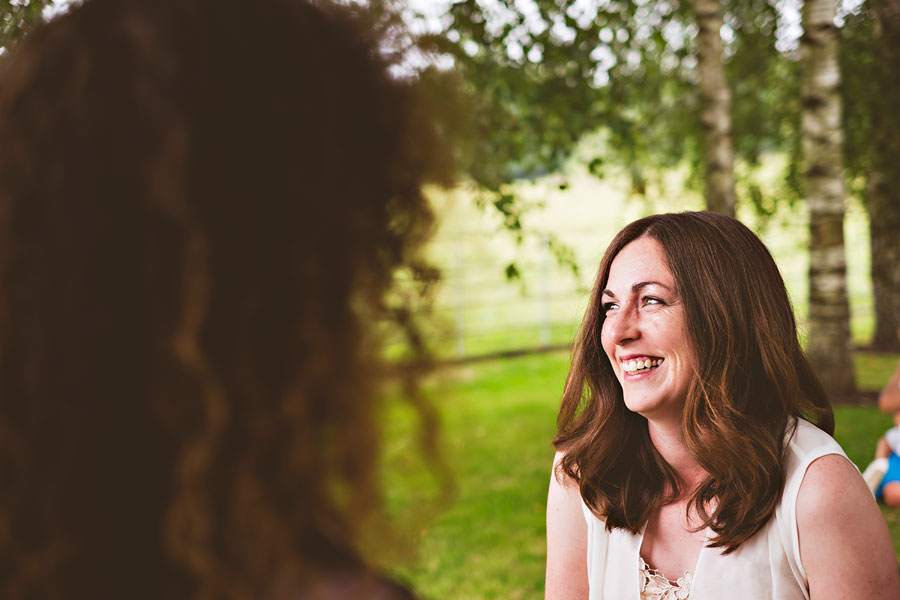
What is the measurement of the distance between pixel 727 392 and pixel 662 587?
0.53 meters

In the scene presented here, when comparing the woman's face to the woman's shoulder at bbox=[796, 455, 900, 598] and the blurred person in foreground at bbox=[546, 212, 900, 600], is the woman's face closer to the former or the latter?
the blurred person in foreground at bbox=[546, 212, 900, 600]

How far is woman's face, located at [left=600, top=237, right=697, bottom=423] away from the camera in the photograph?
2154 millimetres

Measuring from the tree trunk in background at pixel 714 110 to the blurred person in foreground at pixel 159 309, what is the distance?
19.7 feet

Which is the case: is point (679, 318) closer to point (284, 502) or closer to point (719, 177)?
point (284, 502)

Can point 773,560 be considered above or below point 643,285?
below

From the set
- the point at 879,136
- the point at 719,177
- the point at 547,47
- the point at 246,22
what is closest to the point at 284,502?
the point at 246,22

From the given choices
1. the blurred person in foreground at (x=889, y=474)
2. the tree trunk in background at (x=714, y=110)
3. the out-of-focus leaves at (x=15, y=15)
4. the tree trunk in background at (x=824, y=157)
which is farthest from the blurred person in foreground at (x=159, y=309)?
the tree trunk in background at (x=824, y=157)

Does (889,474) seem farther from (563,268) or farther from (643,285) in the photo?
(563,268)

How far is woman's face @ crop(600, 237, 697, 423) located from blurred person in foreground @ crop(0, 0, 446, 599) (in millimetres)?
1440

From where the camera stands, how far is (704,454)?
2.09m

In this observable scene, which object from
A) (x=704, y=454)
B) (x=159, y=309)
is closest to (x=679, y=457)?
(x=704, y=454)

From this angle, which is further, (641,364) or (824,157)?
(824,157)

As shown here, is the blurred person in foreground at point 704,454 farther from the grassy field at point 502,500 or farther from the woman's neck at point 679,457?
the grassy field at point 502,500

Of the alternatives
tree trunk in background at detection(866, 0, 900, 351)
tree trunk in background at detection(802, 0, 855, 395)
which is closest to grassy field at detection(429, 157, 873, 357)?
tree trunk in background at detection(866, 0, 900, 351)
